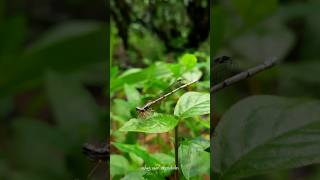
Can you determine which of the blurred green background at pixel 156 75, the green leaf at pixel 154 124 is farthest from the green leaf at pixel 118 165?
the green leaf at pixel 154 124

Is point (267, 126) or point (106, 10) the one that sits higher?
point (106, 10)

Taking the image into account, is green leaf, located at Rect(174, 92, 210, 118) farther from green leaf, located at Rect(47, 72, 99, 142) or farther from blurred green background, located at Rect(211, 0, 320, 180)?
green leaf, located at Rect(47, 72, 99, 142)

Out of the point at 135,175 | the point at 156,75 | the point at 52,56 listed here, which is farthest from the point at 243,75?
the point at 52,56

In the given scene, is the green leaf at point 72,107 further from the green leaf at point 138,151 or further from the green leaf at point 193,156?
the green leaf at point 193,156

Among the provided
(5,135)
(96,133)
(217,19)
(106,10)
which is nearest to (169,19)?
(217,19)

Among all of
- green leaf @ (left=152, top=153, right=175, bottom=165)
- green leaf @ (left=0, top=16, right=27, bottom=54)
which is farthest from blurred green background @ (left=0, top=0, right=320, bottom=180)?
green leaf @ (left=152, top=153, right=175, bottom=165)

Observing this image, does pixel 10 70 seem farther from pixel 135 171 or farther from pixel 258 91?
pixel 258 91

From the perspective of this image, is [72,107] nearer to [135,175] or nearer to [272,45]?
[135,175]
